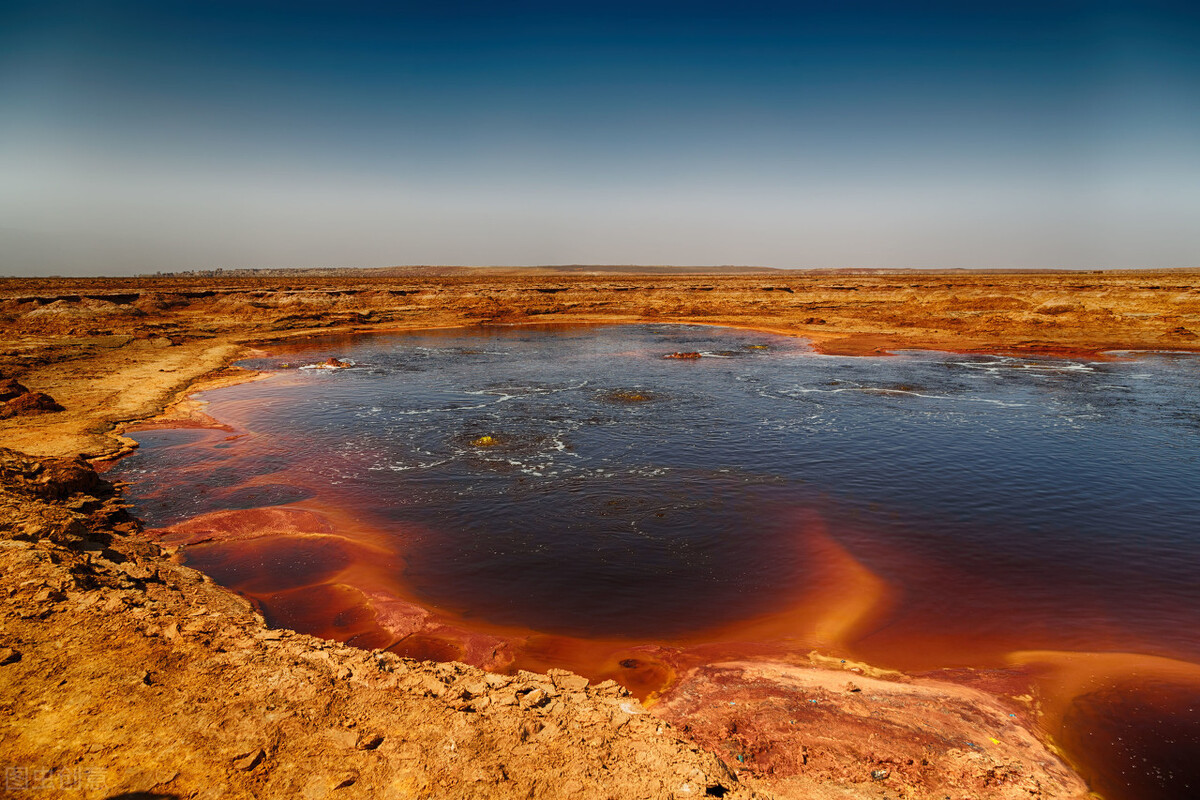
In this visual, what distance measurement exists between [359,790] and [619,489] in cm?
1031

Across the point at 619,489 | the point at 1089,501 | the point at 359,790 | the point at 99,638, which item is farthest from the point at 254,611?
the point at 1089,501

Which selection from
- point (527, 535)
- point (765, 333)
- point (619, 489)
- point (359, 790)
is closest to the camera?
point (359, 790)

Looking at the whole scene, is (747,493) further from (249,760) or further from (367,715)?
(249,760)

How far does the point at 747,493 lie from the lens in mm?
14469

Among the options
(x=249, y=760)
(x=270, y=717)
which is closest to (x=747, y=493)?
(x=270, y=717)

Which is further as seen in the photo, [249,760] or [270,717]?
[270,717]

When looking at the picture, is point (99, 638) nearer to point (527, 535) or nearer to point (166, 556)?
point (166, 556)

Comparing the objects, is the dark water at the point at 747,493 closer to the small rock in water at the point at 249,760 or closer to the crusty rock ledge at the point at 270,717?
the crusty rock ledge at the point at 270,717

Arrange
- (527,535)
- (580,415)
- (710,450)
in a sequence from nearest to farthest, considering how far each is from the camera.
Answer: (527,535), (710,450), (580,415)

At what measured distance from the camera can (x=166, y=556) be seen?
10.5m

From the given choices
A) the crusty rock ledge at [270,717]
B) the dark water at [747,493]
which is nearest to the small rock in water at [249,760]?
the crusty rock ledge at [270,717]

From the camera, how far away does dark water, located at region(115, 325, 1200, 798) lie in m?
9.67

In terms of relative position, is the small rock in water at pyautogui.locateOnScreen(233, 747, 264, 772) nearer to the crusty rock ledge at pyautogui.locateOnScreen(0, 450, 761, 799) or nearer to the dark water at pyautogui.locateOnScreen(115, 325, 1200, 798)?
the crusty rock ledge at pyautogui.locateOnScreen(0, 450, 761, 799)

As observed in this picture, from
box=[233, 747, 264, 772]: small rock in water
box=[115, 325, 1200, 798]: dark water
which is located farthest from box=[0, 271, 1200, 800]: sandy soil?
box=[115, 325, 1200, 798]: dark water
